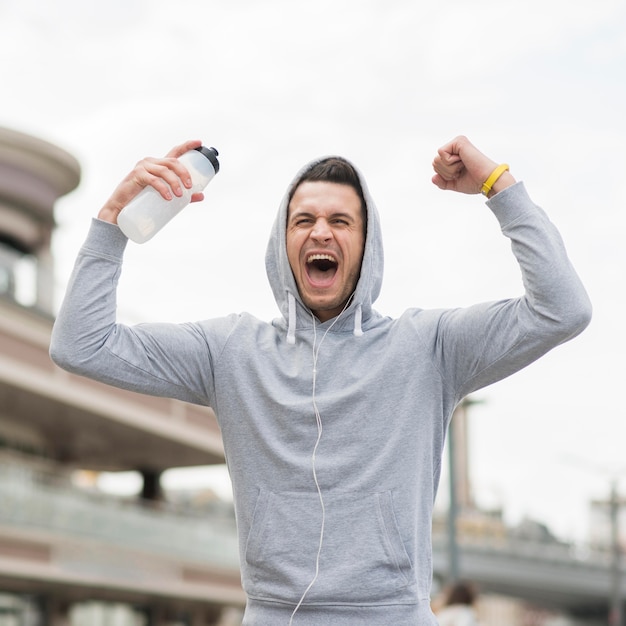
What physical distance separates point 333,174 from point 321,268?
0.78 feet

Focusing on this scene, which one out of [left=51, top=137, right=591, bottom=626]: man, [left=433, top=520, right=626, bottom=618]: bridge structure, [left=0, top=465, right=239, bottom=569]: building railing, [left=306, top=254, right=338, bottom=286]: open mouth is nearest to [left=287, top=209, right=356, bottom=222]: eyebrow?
[left=51, top=137, right=591, bottom=626]: man

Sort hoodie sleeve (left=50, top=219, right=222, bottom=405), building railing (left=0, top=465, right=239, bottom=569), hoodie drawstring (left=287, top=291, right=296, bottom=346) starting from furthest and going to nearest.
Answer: building railing (left=0, top=465, right=239, bottom=569) < hoodie drawstring (left=287, top=291, right=296, bottom=346) < hoodie sleeve (left=50, top=219, right=222, bottom=405)

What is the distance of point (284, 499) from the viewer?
2.65 meters

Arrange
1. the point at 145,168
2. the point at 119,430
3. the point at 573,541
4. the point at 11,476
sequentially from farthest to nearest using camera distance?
1. the point at 573,541
2. the point at 119,430
3. the point at 11,476
4. the point at 145,168

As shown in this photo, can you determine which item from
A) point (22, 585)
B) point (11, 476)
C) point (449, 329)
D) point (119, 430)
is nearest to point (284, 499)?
point (449, 329)

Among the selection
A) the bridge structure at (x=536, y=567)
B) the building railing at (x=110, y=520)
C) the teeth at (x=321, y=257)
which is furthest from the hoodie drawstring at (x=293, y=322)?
the bridge structure at (x=536, y=567)

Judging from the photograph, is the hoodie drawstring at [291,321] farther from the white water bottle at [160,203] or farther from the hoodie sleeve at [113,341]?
the white water bottle at [160,203]

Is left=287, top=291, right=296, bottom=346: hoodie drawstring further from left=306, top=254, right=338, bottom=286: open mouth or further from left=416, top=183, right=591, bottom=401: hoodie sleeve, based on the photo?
left=416, top=183, right=591, bottom=401: hoodie sleeve

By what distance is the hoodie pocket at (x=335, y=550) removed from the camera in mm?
2562

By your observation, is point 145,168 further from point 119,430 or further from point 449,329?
point 119,430

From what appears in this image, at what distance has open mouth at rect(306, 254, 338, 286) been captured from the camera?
9.30 ft

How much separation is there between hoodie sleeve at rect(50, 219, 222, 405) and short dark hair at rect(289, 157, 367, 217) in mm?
468

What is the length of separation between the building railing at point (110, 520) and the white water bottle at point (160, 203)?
53.5 feet

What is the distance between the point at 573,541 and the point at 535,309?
55.3 m
